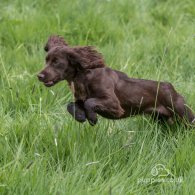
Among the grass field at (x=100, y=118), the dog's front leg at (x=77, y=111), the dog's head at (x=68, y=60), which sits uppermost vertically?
the dog's head at (x=68, y=60)

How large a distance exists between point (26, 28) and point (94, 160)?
305cm

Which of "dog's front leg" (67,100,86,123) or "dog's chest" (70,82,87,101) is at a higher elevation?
"dog's chest" (70,82,87,101)

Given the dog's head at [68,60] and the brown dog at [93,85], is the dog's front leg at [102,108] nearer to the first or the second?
the brown dog at [93,85]

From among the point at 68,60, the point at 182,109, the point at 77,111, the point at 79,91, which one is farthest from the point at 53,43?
the point at 182,109

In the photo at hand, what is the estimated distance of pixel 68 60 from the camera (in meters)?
4.42

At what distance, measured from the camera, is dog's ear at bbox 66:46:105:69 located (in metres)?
4.38

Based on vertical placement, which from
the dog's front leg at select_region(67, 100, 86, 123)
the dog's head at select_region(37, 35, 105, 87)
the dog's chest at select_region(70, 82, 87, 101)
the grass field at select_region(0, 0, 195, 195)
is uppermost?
the dog's head at select_region(37, 35, 105, 87)

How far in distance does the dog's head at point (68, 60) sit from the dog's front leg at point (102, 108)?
24 cm

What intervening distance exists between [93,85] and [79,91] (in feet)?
0.36

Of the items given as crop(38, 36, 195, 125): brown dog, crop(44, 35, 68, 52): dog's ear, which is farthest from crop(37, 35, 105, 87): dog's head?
crop(44, 35, 68, 52): dog's ear

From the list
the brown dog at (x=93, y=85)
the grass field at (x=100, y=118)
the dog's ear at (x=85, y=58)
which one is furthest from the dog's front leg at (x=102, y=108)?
the dog's ear at (x=85, y=58)

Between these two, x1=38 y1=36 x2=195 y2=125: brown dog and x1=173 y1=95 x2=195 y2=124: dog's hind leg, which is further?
x1=173 y1=95 x2=195 y2=124: dog's hind leg

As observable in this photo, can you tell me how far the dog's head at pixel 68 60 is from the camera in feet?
14.3

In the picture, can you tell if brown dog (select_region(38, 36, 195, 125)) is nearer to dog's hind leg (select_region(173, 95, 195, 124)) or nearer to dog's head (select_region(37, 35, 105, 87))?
dog's head (select_region(37, 35, 105, 87))
